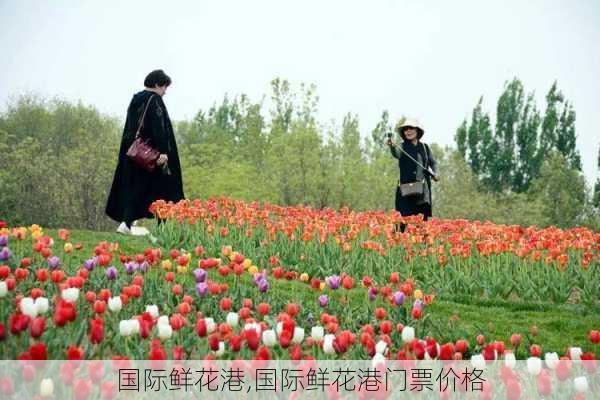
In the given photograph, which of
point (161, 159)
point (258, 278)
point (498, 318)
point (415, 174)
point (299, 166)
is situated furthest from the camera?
point (299, 166)

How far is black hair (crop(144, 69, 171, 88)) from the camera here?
37.4 feet

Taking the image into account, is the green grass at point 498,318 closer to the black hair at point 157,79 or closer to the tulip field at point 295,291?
the tulip field at point 295,291

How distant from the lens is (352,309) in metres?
6.56

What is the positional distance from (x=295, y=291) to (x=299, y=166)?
1876 cm

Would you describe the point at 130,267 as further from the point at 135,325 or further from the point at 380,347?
the point at 380,347

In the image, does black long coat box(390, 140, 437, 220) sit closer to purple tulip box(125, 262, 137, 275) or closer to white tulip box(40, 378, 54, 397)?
purple tulip box(125, 262, 137, 275)

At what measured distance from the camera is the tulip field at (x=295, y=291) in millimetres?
4328

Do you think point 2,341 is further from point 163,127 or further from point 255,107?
point 255,107

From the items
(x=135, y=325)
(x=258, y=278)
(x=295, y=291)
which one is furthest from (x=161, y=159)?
(x=135, y=325)

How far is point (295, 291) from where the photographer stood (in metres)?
7.75

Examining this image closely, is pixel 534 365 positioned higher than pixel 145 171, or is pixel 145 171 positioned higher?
pixel 145 171

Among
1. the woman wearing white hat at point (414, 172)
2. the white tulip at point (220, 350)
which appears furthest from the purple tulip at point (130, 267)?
the woman wearing white hat at point (414, 172)

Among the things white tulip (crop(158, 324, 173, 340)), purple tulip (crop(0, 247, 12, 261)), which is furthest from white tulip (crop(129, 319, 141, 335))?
purple tulip (crop(0, 247, 12, 261))

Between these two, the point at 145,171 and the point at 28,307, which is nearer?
the point at 28,307
